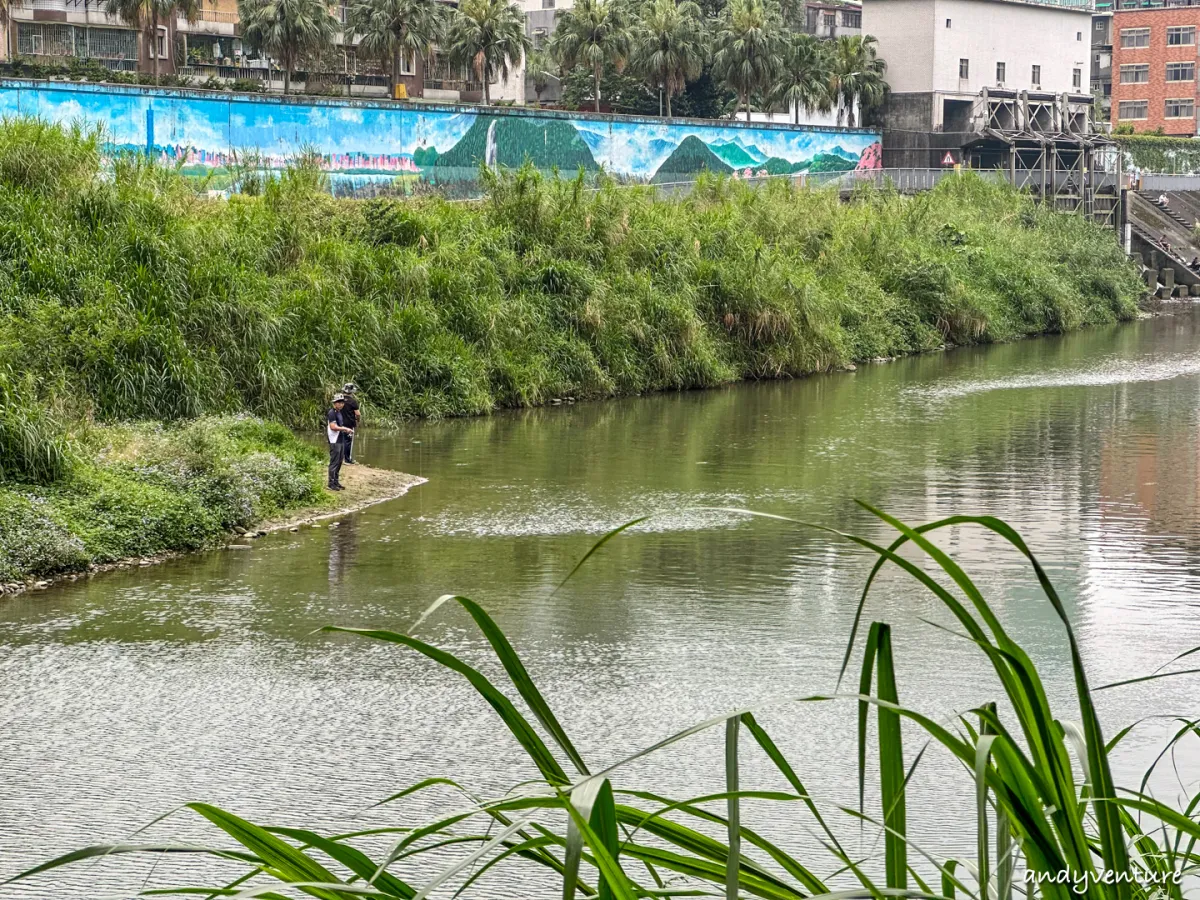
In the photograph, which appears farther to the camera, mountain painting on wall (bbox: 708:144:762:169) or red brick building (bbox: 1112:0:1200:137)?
red brick building (bbox: 1112:0:1200:137)

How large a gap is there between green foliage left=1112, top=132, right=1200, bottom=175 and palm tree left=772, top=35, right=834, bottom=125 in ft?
65.6

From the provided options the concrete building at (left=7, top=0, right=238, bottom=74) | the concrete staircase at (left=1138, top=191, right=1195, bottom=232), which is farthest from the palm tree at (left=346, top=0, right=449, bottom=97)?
the concrete staircase at (left=1138, top=191, right=1195, bottom=232)

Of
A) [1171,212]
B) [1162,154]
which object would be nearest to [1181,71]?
[1162,154]

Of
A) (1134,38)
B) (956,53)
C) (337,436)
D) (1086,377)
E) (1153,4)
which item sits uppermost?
(1153,4)

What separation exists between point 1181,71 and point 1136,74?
2.82m

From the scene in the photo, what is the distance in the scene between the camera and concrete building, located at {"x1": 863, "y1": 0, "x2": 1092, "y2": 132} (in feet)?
227

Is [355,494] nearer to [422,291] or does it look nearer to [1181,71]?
[422,291]

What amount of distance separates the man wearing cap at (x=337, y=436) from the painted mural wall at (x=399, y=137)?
40.8 feet

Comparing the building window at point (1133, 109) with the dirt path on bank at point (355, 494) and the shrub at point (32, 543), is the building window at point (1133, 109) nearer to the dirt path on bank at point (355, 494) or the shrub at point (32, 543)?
the dirt path on bank at point (355, 494)

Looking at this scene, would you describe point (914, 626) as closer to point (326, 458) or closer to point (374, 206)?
point (326, 458)

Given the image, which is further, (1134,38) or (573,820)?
(1134,38)

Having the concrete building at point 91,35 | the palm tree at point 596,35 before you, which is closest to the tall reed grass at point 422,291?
the palm tree at point 596,35

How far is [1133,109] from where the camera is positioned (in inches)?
4129

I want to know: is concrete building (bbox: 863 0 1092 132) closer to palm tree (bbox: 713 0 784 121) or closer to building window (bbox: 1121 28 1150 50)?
palm tree (bbox: 713 0 784 121)
